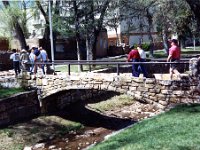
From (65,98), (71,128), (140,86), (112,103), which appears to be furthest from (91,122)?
(140,86)

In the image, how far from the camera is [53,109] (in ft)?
66.2

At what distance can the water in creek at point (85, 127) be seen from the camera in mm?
15291

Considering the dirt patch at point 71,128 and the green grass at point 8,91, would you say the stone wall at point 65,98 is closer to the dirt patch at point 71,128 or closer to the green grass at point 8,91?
the dirt patch at point 71,128

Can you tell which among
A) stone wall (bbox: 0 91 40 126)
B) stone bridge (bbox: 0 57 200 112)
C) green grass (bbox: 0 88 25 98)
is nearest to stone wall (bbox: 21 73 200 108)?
stone bridge (bbox: 0 57 200 112)

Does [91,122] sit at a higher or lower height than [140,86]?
lower

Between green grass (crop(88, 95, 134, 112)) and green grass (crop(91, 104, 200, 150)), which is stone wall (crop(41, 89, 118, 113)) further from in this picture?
green grass (crop(91, 104, 200, 150))

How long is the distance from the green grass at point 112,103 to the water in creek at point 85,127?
1.86ft

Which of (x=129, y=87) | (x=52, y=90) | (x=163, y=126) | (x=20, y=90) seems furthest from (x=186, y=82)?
(x=20, y=90)

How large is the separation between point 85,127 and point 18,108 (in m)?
3.01

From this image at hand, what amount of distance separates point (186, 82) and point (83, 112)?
7.83 meters

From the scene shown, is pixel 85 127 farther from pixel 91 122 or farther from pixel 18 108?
pixel 18 108

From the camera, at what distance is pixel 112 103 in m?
22.0

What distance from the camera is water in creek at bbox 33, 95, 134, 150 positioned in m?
15.3

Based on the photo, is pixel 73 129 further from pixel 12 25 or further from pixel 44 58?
pixel 12 25
